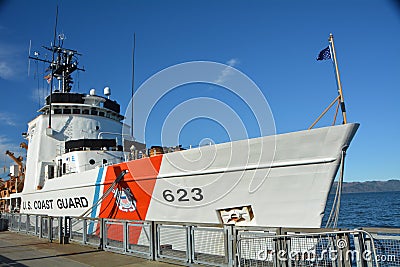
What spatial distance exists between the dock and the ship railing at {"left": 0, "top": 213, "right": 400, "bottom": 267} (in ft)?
0.76

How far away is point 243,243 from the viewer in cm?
507

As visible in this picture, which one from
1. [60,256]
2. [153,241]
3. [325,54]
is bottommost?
[60,256]

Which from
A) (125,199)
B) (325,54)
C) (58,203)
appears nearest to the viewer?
(325,54)

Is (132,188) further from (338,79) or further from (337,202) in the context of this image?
(338,79)

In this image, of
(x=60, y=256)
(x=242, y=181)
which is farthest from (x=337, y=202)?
(x=60, y=256)

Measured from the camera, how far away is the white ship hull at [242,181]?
21.5ft

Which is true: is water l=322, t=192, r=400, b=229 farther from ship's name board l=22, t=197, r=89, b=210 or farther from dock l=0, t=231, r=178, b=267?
ship's name board l=22, t=197, r=89, b=210

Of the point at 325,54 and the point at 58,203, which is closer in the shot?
the point at 325,54

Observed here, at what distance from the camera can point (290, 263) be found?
Result: 4516mm

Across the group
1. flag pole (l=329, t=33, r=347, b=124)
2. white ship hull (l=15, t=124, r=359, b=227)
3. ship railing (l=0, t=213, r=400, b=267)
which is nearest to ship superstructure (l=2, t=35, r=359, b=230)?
white ship hull (l=15, t=124, r=359, b=227)

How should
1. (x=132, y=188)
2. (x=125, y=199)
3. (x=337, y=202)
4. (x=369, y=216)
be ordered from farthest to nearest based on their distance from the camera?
(x=369, y=216) → (x=125, y=199) → (x=132, y=188) → (x=337, y=202)

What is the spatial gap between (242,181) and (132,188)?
3.52 m

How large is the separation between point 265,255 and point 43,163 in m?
13.0

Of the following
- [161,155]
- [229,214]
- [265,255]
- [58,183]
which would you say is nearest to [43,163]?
[58,183]
